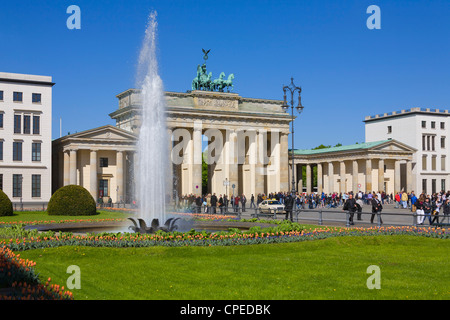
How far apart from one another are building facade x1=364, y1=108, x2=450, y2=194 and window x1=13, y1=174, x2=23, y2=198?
210 feet

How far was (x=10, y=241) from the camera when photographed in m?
18.0

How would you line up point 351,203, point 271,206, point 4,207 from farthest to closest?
1. point 271,206
2. point 4,207
3. point 351,203

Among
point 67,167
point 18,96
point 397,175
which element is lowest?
point 397,175

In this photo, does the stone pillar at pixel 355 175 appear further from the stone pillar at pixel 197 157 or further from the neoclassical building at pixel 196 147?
the stone pillar at pixel 197 157

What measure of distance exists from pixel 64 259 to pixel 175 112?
61.8 m

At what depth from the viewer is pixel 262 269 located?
14.5m

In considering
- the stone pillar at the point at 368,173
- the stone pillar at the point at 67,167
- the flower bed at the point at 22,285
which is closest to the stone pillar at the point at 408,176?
the stone pillar at the point at 368,173

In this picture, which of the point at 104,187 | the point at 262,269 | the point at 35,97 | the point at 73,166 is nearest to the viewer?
the point at 262,269

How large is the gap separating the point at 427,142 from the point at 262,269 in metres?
90.9

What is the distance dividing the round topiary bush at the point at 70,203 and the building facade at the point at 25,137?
69.5 feet

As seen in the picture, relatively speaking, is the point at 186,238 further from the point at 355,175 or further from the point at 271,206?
the point at 355,175

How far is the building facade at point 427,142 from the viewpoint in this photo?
96.3 meters

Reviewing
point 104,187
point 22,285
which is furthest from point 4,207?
point 104,187

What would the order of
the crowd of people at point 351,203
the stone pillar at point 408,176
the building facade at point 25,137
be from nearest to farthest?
the crowd of people at point 351,203 → the building facade at point 25,137 → the stone pillar at point 408,176
